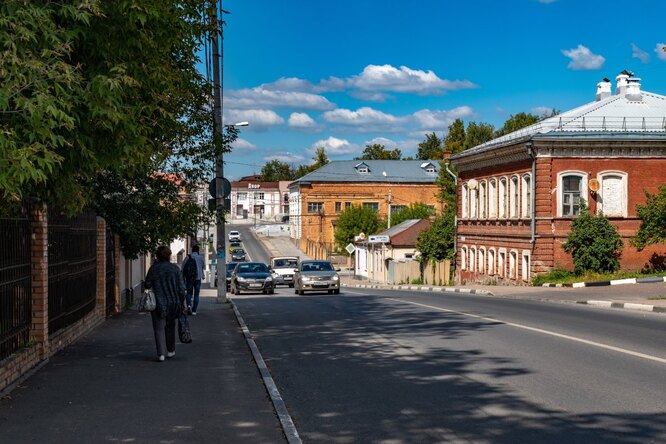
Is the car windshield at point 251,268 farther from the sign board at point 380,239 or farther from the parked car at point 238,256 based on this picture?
the parked car at point 238,256

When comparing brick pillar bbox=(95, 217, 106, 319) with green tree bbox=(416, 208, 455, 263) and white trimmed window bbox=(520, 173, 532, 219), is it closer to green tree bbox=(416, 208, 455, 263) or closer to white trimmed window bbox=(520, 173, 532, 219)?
white trimmed window bbox=(520, 173, 532, 219)

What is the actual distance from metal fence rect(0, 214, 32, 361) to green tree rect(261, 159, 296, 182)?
175438 mm

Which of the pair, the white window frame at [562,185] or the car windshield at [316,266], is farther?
the white window frame at [562,185]

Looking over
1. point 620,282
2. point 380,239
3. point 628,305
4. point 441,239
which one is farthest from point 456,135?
point 628,305

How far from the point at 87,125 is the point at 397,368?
18.8ft

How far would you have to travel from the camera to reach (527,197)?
4372cm

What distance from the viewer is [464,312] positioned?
23219 mm

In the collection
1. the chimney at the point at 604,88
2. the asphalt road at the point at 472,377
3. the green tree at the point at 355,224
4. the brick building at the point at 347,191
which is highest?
the chimney at the point at 604,88

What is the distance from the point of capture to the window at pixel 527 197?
1698 inches

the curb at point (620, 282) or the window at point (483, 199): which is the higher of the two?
the window at point (483, 199)

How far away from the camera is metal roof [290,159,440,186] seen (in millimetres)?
107312

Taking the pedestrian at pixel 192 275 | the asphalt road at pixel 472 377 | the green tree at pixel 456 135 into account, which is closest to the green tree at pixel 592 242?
the asphalt road at pixel 472 377

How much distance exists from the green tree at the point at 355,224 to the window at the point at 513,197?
44262 millimetres

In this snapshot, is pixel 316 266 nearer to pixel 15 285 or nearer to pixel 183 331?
pixel 183 331
